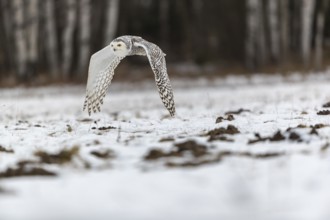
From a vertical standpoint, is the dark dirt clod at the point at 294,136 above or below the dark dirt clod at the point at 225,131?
above

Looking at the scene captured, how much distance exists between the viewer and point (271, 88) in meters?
16.0

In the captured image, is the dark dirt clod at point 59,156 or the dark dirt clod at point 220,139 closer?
the dark dirt clod at point 59,156

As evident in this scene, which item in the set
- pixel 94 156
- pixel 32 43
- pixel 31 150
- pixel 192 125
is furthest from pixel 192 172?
pixel 32 43

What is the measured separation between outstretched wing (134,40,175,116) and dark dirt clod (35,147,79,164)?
278 centimetres

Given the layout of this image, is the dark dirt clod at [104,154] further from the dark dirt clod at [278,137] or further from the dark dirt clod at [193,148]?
the dark dirt clod at [278,137]

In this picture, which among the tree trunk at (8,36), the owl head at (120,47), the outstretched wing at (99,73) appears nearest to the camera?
the owl head at (120,47)

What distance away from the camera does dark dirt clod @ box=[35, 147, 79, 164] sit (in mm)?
5043

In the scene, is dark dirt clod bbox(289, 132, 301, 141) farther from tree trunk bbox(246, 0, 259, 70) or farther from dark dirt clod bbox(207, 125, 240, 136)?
tree trunk bbox(246, 0, 259, 70)

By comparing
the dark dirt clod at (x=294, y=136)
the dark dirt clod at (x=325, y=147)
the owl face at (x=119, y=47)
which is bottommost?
the dark dirt clod at (x=325, y=147)

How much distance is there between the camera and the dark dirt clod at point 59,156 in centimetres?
504

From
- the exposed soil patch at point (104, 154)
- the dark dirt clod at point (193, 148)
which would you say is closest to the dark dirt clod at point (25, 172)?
the exposed soil patch at point (104, 154)

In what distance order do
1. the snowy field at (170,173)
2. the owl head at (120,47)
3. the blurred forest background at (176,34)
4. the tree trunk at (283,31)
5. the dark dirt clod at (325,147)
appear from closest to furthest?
1. the snowy field at (170,173)
2. the dark dirt clod at (325,147)
3. the owl head at (120,47)
4. the blurred forest background at (176,34)
5. the tree trunk at (283,31)

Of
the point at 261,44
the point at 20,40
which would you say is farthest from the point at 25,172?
the point at 261,44

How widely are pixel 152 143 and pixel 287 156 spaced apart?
156 centimetres
